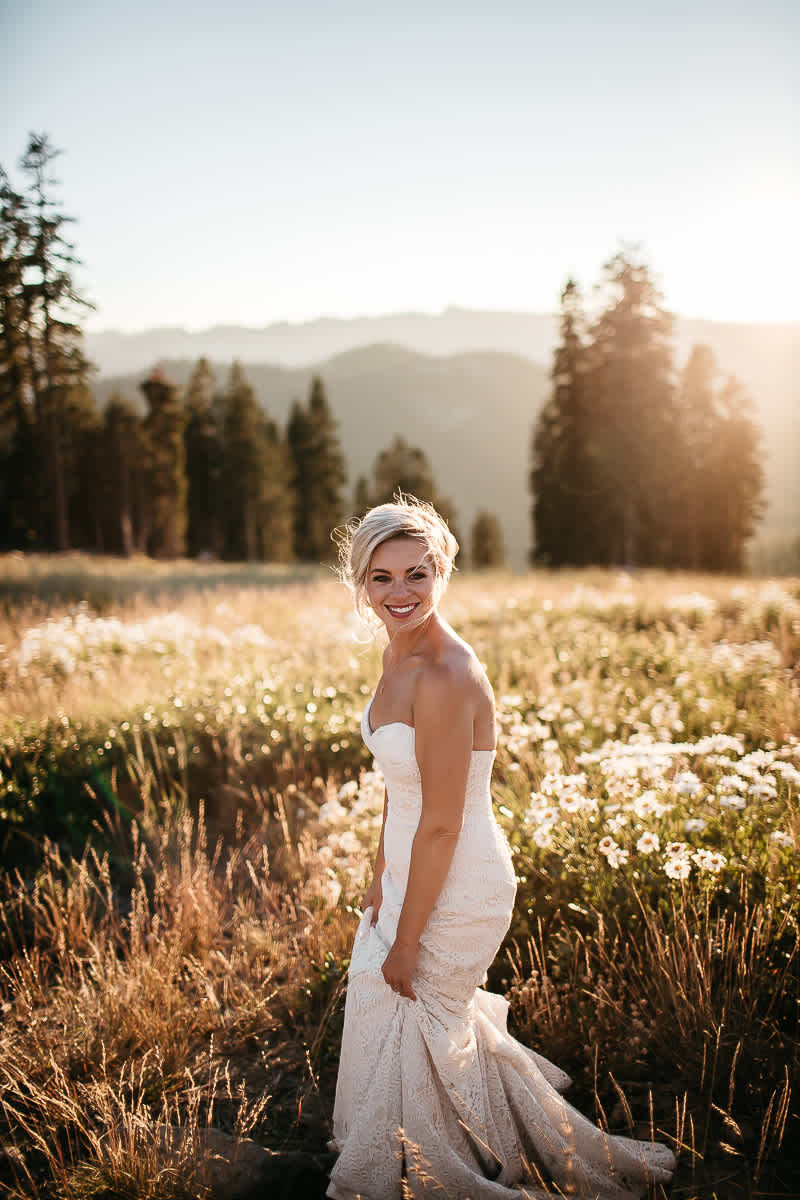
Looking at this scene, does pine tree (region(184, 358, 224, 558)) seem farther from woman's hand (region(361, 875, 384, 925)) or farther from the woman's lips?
the woman's lips

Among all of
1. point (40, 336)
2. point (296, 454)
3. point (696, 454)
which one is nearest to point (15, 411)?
point (40, 336)

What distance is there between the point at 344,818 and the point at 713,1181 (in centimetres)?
248

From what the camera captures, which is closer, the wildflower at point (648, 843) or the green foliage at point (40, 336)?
the wildflower at point (648, 843)

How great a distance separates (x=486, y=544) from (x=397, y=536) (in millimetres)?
60036

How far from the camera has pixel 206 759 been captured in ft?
20.8

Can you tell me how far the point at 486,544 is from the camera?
61906 millimetres

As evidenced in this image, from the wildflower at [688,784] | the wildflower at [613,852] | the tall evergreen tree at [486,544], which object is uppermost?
the tall evergreen tree at [486,544]

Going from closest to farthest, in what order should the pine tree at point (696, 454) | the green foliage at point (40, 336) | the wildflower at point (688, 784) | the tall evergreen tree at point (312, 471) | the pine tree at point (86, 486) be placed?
the wildflower at point (688, 784)
the green foliage at point (40, 336)
the pine tree at point (696, 454)
the pine tree at point (86, 486)
the tall evergreen tree at point (312, 471)

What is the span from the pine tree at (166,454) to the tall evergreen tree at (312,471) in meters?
8.03

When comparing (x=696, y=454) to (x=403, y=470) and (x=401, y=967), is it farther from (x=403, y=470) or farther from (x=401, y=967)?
(x=401, y=967)

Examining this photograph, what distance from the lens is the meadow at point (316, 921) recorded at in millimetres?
2771

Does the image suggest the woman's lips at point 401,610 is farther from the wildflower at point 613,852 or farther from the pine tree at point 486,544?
the pine tree at point 486,544

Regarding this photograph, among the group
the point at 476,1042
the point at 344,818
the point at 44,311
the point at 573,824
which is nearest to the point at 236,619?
the point at 344,818

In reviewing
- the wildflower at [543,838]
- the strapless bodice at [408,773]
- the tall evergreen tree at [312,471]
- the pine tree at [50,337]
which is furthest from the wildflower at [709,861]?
the tall evergreen tree at [312,471]
